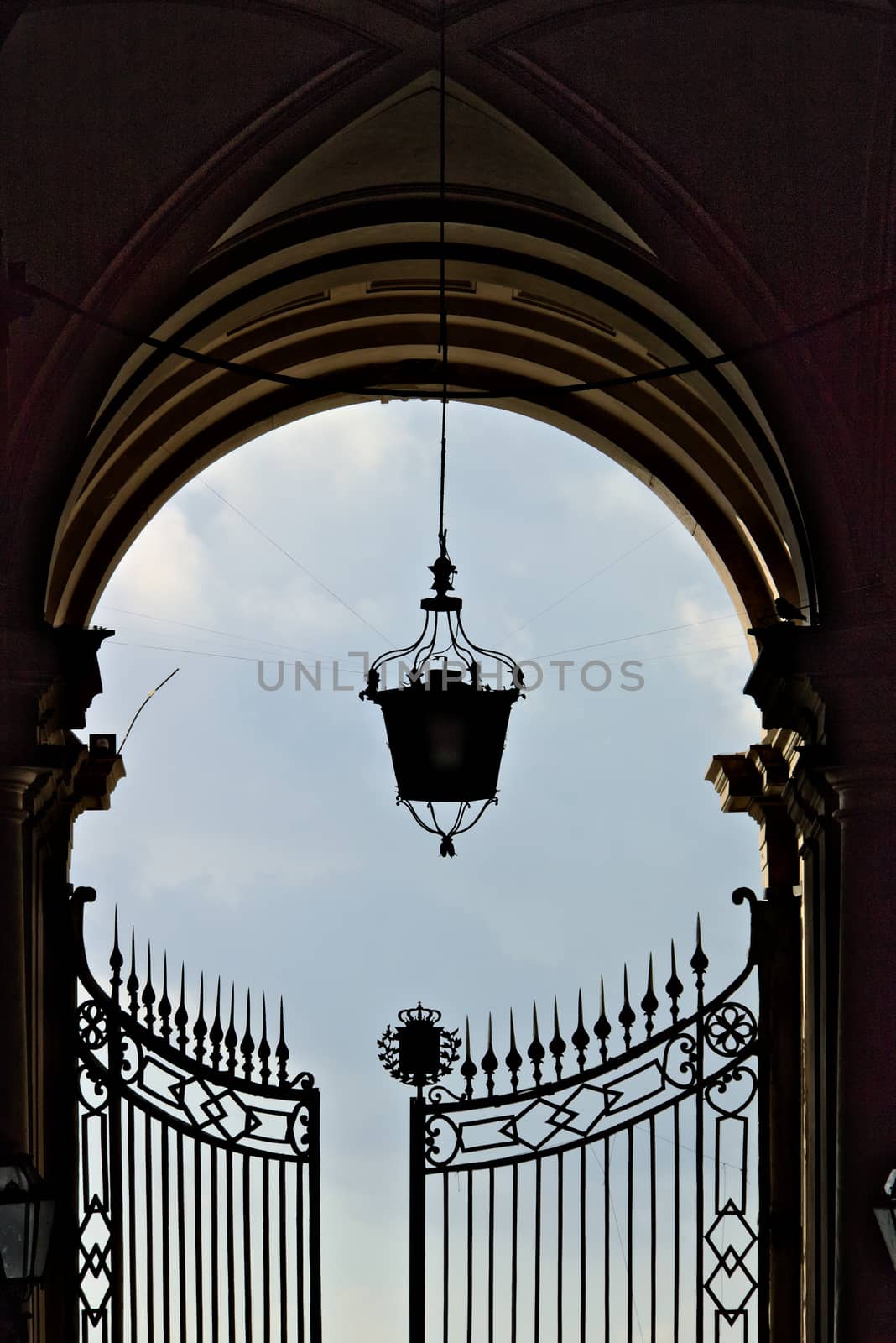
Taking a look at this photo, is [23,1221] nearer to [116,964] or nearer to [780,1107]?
[116,964]

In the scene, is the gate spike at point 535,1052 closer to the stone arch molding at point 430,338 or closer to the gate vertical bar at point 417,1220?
the gate vertical bar at point 417,1220

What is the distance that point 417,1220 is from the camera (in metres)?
8.83

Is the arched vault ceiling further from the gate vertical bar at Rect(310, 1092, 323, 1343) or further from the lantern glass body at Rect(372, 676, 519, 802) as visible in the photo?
the gate vertical bar at Rect(310, 1092, 323, 1343)

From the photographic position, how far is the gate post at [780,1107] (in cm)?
893

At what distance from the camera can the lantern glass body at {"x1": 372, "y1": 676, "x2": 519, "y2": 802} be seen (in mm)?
7664

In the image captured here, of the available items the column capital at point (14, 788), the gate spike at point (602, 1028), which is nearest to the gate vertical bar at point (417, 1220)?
the gate spike at point (602, 1028)

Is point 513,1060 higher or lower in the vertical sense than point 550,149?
lower

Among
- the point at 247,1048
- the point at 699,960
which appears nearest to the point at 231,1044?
the point at 247,1048

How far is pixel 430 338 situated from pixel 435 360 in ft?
1.26

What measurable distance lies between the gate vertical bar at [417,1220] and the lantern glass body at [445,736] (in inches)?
80.5

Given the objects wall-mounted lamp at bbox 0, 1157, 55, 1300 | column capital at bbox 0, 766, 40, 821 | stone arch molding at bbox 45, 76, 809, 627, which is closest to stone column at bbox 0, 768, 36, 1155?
column capital at bbox 0, 766, 40, 821

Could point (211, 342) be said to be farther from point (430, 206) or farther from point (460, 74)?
point (460, 74)

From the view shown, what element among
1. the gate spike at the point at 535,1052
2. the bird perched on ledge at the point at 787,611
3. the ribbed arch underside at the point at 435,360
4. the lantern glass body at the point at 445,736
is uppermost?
the ribbed arch underside at the point at 435,360

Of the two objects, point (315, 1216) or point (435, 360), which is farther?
point (435, 360)
